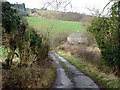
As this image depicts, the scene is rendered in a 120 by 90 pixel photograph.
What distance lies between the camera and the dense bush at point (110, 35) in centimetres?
2175

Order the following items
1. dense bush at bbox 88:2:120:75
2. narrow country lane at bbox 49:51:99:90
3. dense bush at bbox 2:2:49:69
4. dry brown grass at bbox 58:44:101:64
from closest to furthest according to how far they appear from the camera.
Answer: dense bush at bbox 2:2:49:69 < narrow country lane at bbox 49:51:99:90 < dense bush at bbox 88:2:120:75 < dry brown grass at bbox 58:44:101:64

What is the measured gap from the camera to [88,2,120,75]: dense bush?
21.8 meters

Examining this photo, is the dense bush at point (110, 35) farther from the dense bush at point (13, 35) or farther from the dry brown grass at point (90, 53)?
the dense bush at point (13, 35)


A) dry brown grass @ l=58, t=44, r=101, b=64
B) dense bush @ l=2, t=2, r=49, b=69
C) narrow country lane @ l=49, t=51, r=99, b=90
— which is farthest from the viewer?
dry brown grass @ l=58, t=44, r=101, b=64

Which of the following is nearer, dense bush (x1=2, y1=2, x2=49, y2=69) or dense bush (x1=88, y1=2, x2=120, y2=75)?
dense bush (x1=2, y1=2, x2=49, y2=69)

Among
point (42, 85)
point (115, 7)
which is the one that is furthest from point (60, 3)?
point (115, 7)

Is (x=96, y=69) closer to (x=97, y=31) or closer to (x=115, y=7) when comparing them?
(x=97, y=31)

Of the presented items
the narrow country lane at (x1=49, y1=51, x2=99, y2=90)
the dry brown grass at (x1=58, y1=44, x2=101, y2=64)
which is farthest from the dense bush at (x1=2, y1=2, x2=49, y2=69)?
the dry brown grass at (x1=58, y1=44, x2=101, y2=64)

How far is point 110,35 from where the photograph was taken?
74.6 feet

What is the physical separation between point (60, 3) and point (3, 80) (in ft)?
15.9

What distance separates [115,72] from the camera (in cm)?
2255

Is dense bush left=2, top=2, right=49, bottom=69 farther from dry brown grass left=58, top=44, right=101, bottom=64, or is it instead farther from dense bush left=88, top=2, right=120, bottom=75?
dry brown grass left=58, top=44, right=101, bottom=64

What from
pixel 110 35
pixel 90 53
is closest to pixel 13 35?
pixel 110 35

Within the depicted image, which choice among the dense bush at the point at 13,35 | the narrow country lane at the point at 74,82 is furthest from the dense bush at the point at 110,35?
the dense bush at the point at 13,35
